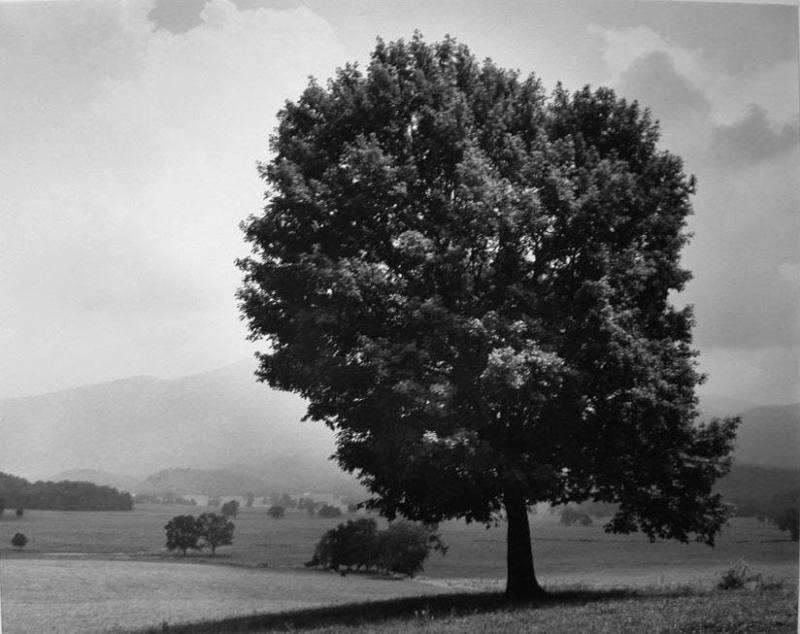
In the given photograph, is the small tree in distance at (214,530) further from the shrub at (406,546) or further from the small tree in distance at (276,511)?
the shrub at (406,546)

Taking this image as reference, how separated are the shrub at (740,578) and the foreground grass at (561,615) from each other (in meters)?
0.73

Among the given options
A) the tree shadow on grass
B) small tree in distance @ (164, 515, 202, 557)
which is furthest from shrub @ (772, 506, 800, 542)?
small tree in distance @ (164, 515, 202, 557)

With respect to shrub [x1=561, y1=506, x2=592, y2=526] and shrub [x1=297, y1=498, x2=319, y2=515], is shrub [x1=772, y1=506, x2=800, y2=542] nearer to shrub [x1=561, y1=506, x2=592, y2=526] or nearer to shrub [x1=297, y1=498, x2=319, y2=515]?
shrub [x1=561, y1=506, x2=592, y2=526]

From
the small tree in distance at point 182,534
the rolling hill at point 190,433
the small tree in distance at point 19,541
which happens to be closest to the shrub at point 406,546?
the rolling hill at point 190,433

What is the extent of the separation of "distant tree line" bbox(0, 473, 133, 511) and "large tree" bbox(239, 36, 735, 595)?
15.2ft

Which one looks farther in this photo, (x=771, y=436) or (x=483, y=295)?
(x=771, y=436)

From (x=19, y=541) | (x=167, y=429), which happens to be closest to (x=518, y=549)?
(x=167, y=429)

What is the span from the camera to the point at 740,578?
1538 centimetres

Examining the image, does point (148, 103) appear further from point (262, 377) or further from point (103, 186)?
point (262, 377)

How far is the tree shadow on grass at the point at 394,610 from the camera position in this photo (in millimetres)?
13344

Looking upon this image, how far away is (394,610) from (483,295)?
6.32 m

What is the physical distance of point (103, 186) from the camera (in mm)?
15562

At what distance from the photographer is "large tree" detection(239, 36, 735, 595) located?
13.7 metres

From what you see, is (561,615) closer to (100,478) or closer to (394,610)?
(394,610)
